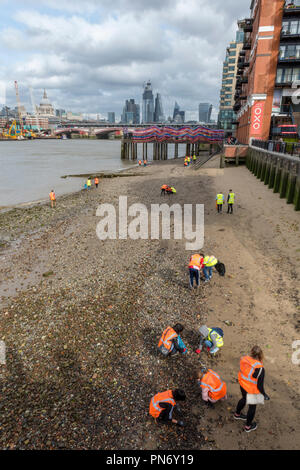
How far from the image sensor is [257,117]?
125 ft

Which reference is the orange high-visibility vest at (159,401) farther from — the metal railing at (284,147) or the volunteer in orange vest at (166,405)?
the metal railing at (284,147)

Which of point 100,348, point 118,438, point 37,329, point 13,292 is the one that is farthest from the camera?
point 13,292

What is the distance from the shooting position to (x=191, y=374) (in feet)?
23.2

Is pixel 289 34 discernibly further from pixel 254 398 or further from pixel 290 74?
pixel 254 398

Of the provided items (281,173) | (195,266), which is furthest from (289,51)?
(195,266)

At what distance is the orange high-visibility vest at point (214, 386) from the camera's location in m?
5.97

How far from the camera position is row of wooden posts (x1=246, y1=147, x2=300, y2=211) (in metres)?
18.4

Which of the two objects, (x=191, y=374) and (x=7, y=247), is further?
(x=7, y=247)

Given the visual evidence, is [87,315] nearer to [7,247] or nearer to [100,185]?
[7,247]

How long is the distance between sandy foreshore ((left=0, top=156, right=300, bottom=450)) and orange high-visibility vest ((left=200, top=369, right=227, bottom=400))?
14.2 inches

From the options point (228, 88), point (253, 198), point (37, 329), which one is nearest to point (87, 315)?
point (37, 329)

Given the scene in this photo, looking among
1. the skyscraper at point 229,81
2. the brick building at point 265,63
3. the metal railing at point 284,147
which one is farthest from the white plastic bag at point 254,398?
the skyscraper at point 229,81

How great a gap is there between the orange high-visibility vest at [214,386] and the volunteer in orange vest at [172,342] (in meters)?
1.36
